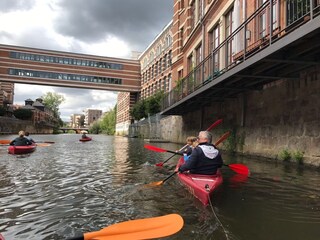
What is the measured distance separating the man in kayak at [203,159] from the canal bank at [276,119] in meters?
4.69

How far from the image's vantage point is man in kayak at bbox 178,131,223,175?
6.68 m

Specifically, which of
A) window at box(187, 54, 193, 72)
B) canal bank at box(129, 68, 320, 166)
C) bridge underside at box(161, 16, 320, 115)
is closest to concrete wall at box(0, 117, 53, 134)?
window at box(187, 54, 193, 72)

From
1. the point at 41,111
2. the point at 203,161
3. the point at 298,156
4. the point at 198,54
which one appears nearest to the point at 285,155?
the point at 298,156

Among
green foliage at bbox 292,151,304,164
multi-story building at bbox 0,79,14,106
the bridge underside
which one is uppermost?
multi-story building at bbox 0,79,14,106

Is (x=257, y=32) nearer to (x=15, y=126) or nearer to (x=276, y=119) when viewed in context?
(x=276, y=119)

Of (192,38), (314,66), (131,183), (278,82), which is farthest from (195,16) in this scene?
(131,183)

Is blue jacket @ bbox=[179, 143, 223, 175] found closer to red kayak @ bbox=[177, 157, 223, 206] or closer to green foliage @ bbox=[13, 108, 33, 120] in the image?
red kayak @ bbox=[177, 157, 223, 206]

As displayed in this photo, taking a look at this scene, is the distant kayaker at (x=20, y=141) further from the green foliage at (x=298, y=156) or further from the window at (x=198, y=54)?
the window at (x=198, y=54)

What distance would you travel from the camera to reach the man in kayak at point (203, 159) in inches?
263

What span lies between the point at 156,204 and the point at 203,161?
1.35 m

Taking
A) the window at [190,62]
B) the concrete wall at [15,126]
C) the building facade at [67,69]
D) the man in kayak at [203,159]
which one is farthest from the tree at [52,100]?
the man in kayak at [203,159]

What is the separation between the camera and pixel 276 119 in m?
12.6

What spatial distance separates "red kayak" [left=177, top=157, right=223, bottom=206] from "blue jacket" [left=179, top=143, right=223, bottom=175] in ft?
0.40

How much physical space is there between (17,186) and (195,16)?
75.2 ft
